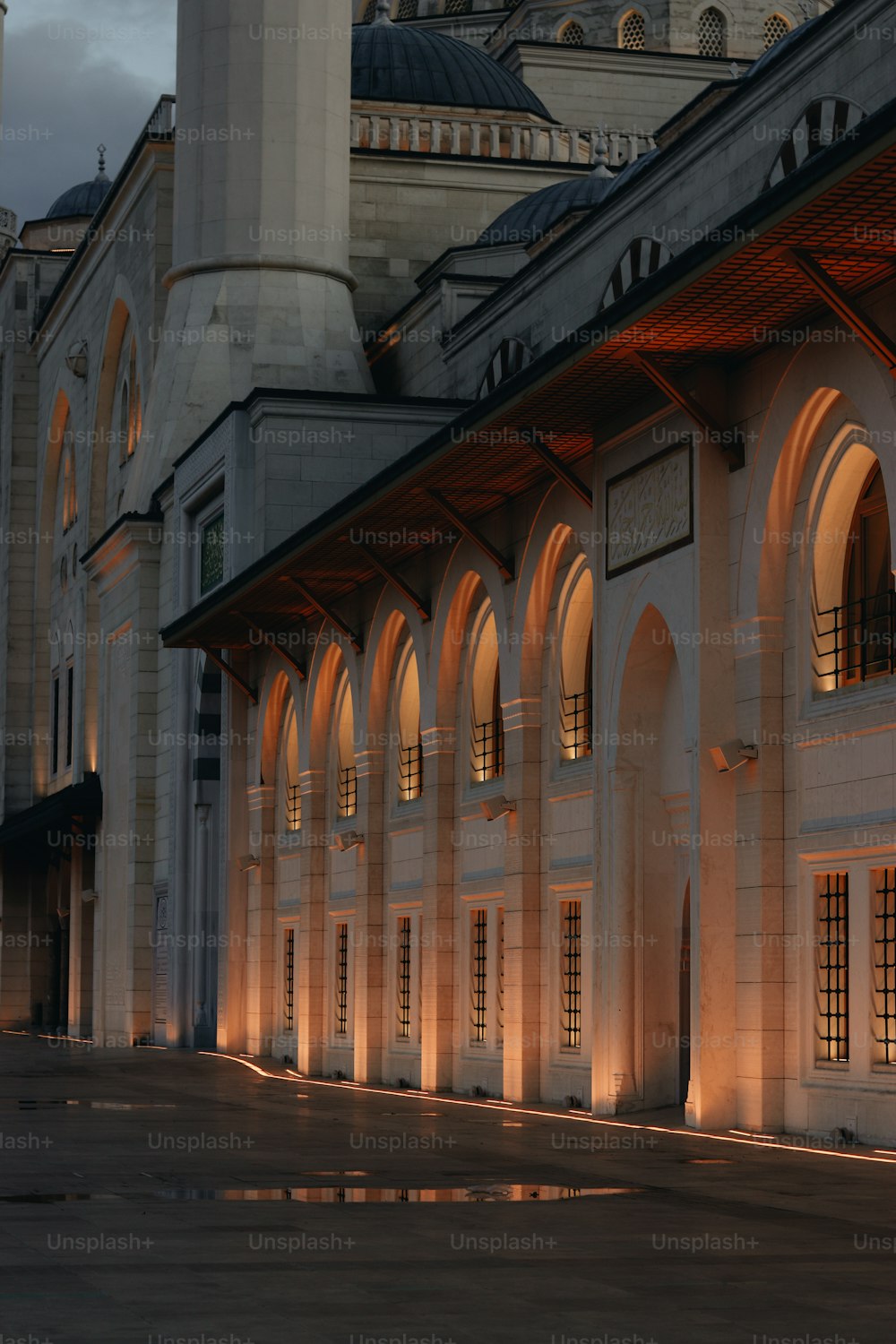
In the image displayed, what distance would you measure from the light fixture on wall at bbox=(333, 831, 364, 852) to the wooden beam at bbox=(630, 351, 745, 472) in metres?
12.0

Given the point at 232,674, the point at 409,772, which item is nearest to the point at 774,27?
the point at 232,674

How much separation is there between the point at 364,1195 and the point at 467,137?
124 feet

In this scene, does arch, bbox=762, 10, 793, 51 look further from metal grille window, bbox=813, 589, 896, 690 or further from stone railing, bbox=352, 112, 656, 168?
metal grille window, bbox=813, 589, 896, 690

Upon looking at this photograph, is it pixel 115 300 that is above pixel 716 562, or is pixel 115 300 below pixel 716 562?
above

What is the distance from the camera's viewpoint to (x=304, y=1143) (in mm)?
18125

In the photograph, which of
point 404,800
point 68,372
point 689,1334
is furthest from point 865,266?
point 68,372

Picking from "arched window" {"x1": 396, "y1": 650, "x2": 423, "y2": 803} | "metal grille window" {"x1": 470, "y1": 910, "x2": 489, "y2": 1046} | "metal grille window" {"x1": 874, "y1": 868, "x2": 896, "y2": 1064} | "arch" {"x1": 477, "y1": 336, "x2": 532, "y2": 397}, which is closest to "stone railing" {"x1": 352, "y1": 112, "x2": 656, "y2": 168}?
"arch" {"x1": 477, "y1": 336, "x2": 532, "y2": 397}

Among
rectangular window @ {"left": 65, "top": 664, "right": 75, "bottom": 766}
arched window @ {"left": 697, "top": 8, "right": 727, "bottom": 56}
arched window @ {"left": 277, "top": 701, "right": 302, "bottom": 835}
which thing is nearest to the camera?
arched window @ {"left": 277, "top": 701, "right": 302, "bottom": 835}

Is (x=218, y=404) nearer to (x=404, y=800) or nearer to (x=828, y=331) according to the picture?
(x=404, y=800)

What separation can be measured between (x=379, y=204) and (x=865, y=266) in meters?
30.0

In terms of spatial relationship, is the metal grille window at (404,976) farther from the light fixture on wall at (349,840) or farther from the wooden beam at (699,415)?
the wooden beam at (699,415)

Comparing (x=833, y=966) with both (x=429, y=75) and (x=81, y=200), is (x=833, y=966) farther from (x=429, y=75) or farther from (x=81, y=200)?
(x=81, y=200)

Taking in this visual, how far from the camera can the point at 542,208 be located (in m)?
41.5

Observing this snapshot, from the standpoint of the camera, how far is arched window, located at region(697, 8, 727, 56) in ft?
195
